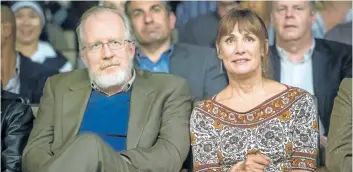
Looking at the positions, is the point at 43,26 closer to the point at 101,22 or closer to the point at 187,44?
the point at 187,44

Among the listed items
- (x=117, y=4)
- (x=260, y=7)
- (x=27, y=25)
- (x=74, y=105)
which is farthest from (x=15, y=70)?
(x=260, y=7)

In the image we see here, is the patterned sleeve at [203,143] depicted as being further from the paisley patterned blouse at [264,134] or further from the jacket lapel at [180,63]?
the jacket lapel at [180,63]

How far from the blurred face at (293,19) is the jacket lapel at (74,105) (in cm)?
120

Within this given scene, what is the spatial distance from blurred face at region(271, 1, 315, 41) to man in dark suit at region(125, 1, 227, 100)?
0.41 m

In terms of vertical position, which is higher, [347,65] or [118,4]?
[118,4]

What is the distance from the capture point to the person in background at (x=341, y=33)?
421 centimetres

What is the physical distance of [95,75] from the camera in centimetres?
338

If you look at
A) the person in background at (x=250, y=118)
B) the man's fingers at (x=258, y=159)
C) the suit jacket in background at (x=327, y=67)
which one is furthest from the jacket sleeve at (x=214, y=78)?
the man's fingers at (x=258, y=159)

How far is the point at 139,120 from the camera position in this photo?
3.27 m

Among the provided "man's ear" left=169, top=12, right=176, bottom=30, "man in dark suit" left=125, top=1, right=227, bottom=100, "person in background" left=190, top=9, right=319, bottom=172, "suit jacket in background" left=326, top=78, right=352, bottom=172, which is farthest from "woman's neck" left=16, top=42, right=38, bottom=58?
"suit jacket in background" left=326, top=78, right=352, bottom=172

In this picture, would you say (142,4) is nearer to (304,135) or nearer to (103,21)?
(103,21)

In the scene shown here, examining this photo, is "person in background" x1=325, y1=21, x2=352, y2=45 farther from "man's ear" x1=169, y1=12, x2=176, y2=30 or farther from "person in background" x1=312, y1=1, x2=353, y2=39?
"man's ear" x1=169, y1=12, x2=176, y2=30

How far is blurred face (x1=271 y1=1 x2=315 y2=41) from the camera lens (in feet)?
13.3

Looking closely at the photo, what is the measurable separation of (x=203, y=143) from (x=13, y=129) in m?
0.88
